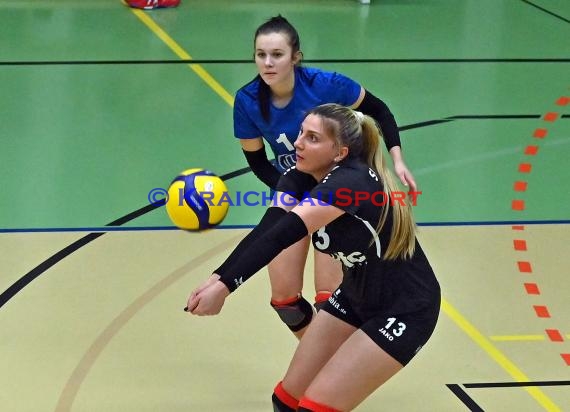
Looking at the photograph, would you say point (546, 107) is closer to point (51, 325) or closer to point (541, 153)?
point (541, 153)

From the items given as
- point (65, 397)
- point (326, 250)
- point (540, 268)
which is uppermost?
point (326, 250)

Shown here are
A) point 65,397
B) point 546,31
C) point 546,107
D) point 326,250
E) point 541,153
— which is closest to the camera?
point 326,250

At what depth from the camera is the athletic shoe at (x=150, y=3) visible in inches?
461

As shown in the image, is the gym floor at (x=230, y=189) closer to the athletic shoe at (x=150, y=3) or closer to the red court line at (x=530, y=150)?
the red court line at (x=530, y=150)

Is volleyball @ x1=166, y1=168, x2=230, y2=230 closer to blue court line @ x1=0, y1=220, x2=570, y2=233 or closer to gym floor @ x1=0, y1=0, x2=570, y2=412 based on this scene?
gym floor @ x1=0, y1=0, x2=570, y2=412

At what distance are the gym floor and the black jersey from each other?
3.00 ft

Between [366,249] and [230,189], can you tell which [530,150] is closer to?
[230,189]

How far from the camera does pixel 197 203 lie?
5086 millimetres

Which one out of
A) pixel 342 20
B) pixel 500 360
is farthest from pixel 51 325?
pixel 342 20

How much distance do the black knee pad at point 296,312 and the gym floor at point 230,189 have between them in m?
0.32

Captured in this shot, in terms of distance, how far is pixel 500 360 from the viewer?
5.18 m

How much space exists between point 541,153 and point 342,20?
4234mm

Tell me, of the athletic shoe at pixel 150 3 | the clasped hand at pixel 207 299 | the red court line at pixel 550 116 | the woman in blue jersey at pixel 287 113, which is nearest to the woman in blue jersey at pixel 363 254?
the clasped hand at pixel 207 299

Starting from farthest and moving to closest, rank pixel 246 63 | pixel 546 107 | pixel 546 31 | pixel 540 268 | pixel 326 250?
1. pixel 546 31
2. pixel 246 63
3. pixel 546 107
4. pixel 540 268
5. pixel 326 250
